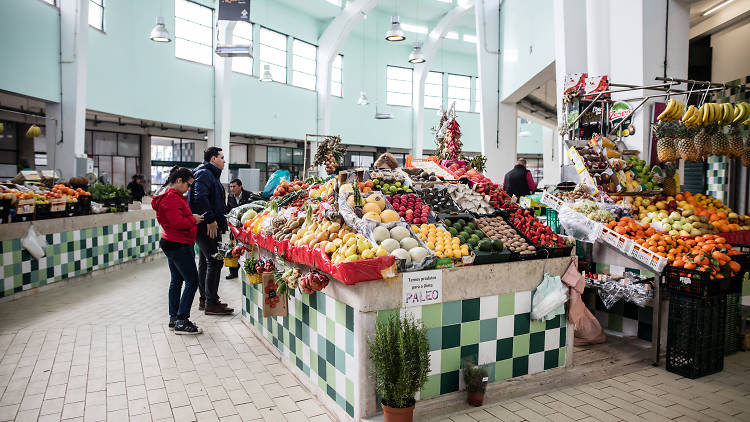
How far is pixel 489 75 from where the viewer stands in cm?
1458

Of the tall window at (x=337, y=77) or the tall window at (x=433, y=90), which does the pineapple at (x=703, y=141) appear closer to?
the tall window at (x=337, y=77)

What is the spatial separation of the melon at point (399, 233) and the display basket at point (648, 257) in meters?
2.35

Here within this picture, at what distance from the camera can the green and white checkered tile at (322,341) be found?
3.19 metres

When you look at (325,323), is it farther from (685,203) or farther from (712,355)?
(685,203)

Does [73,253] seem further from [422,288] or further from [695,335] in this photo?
[695,335]

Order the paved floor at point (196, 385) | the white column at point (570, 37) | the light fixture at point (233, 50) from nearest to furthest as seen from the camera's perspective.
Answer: the paved floor at point (196, 385), the white column at point (570, 37), the light fixture at point (233, 50)

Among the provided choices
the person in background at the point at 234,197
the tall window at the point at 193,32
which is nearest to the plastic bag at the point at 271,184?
the person in background at the point at 234,197

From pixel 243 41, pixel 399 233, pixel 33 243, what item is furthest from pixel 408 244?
pixel 243 41

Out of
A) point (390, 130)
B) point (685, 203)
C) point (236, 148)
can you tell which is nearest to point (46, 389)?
point (685, 203)

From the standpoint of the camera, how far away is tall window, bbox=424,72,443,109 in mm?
23391

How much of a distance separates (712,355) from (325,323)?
322 centimetres

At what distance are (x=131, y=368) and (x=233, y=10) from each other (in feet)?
27.1

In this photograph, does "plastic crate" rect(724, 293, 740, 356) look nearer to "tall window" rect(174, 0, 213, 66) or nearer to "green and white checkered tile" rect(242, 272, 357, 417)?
"green and white checkered tile" rect(242, 272, 357, 417)

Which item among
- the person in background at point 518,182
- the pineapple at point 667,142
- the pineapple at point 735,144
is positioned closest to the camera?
the pineapple at point 735,144
